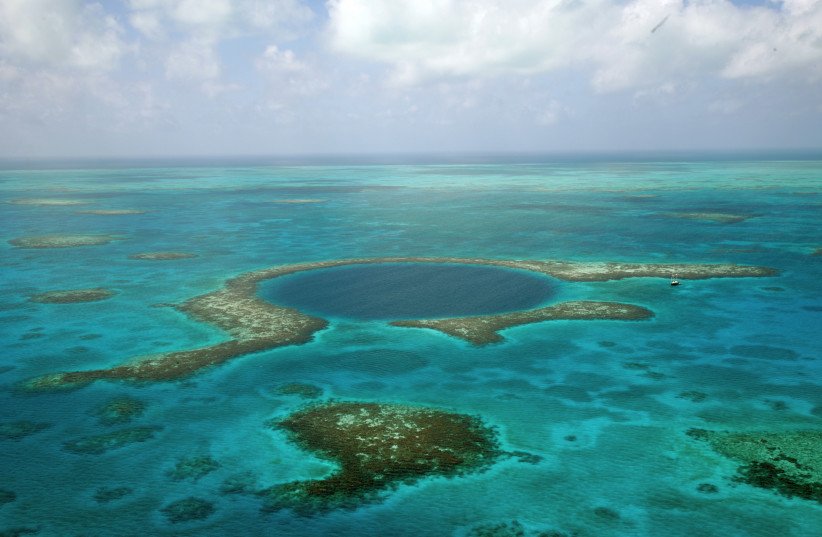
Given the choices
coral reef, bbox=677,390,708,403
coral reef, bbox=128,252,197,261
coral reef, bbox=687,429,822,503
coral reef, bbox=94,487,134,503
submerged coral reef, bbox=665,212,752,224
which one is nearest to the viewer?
coral reef, bbox=94,487,134,503

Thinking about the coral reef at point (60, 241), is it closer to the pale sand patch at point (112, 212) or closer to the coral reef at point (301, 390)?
the pale sand patch at point (112, 212)

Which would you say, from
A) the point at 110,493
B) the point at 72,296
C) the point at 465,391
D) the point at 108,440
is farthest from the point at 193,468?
the point at 72,296

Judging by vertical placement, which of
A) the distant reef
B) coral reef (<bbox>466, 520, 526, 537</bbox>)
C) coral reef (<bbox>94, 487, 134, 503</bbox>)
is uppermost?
the distant reef

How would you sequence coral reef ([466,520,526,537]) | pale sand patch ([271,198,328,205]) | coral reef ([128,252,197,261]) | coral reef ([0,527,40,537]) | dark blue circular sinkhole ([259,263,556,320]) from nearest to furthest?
coral reef ([0,527,40,537]) < coral reef ([466,520,526,537]) < dark blue circular sinkhole ([259,263,556,320]) < coral reef ([128,252,197,261]) < pale sand patch ([271,198,328,205])

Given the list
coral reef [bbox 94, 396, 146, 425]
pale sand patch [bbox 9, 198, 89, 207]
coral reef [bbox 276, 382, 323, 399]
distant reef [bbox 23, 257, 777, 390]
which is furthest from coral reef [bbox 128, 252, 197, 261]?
pale sand patch [bbox 9, 198, 89, 207]

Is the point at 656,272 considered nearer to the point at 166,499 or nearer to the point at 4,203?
the point at 166,499

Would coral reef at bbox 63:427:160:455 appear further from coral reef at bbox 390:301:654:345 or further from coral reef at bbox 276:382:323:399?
coral reef at bbox 390:301:654:345

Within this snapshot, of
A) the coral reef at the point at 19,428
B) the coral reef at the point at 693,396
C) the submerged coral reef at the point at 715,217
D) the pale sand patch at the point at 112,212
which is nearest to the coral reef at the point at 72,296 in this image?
the coral reef at the point at 19,428
